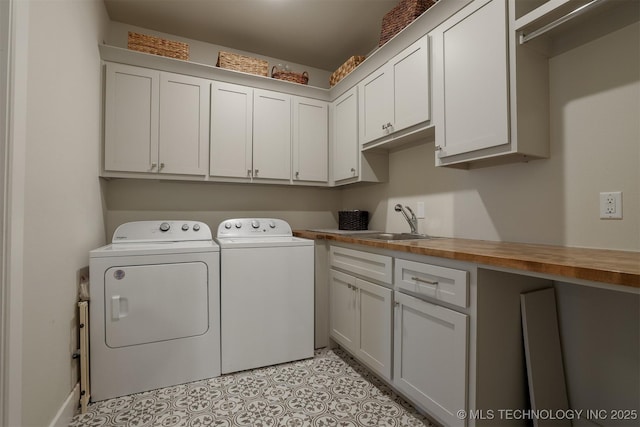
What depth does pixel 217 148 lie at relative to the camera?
2.56 metres

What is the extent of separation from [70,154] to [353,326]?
1.99m

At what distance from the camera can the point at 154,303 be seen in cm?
189

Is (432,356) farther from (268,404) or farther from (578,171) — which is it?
(578,171)

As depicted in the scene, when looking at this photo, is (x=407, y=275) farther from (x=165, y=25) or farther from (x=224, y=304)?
(x=165, y=25)

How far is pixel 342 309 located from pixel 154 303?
1.26m

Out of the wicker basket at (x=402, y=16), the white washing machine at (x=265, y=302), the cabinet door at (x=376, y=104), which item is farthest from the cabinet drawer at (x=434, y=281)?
the wicker basket at (x=402, y=16)

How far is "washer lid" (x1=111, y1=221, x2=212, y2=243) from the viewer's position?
2.17m

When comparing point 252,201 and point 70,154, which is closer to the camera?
point 70,154

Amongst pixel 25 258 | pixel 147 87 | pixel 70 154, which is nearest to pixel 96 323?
pixel 25 258

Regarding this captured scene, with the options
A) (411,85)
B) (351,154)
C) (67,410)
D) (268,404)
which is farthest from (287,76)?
(67,410)

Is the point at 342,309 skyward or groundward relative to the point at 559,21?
groundward

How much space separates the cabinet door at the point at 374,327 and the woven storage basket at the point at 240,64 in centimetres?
206

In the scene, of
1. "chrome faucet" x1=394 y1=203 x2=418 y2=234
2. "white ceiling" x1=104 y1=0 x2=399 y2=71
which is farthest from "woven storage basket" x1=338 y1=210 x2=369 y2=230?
"white ceiling" x1=104 y1=0 x2=399 y2=71

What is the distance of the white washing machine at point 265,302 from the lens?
2.06 m
